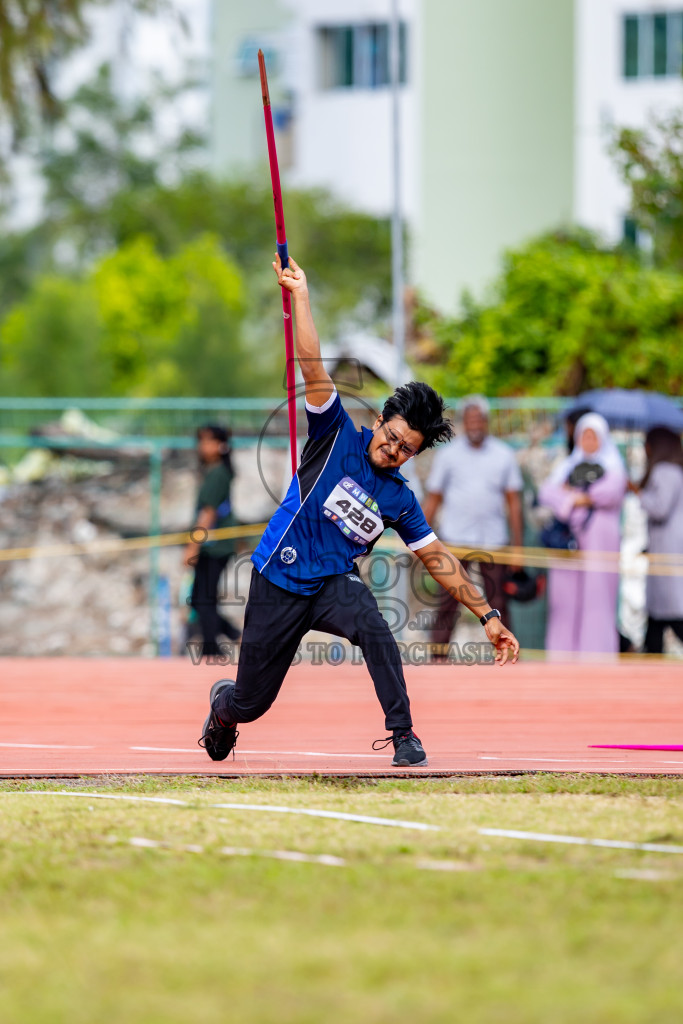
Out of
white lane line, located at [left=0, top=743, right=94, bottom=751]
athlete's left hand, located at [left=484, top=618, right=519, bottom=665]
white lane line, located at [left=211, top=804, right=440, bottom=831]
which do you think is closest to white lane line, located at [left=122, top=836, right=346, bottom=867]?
white lane line, located at [left=211, top=804, right=440, bottom=831]

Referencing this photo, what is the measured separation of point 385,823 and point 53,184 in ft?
162

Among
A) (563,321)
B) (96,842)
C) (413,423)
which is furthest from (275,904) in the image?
(563,321)

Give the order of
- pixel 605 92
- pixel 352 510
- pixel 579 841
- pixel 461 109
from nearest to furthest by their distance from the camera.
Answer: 1. pixel 579 841
2. pixel 352 510
3. pixel 605 92
4. pixel 461 109

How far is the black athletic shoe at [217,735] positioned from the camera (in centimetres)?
673

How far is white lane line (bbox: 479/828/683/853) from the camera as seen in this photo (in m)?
4.68

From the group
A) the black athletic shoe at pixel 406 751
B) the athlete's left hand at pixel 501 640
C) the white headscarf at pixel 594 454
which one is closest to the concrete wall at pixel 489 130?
the white headscarf at pixel 594 454

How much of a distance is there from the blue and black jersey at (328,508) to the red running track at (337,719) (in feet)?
2.86

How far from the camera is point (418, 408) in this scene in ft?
20.2

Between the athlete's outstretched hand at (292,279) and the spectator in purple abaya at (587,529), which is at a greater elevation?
the athlete's outstretched hand at (292,279)

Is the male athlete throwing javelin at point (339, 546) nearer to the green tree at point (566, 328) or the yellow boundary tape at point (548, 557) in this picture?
the yellow boundary tape at point (548, 557)

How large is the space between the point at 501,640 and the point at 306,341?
152 cm

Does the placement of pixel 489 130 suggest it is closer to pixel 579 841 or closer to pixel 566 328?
pixel 566 328

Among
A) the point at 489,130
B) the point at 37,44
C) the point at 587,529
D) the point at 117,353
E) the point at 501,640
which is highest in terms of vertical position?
the point at 489,130

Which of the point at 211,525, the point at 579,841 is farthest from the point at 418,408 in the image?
the point at 211,525
